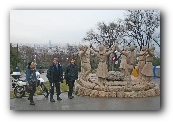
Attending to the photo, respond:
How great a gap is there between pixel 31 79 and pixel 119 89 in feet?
6.09

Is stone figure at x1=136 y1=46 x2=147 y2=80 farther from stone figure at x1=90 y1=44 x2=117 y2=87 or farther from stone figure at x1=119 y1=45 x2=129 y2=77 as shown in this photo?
stone figure at x1=90 y1=44 x2=117 y2=87

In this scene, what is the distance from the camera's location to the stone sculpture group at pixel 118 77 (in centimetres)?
753

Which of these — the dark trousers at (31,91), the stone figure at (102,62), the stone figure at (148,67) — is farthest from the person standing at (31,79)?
the stone figure at (148,67)

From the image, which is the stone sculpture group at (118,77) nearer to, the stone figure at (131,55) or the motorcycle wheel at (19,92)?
the stone figure at (131,55)

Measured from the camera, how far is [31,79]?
23.2 feet

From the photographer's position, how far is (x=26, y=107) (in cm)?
698

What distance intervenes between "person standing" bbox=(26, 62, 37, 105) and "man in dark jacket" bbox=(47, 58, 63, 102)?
0.29 m

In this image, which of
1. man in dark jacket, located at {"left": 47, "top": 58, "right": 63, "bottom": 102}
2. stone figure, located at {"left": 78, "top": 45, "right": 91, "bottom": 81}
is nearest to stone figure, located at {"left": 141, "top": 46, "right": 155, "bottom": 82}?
stone figure, located at {"left": 78, "top": 45, "right": 91, "bottom": 81}

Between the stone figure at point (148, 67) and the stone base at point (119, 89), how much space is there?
15 cm

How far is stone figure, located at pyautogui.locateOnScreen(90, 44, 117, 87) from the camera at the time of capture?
7547 mm

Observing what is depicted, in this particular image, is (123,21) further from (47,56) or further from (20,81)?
(20,81)

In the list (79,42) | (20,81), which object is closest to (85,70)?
(79,42)

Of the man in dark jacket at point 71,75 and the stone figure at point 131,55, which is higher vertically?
the stone figure at point 131,55

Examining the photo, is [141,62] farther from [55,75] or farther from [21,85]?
[21,85]
